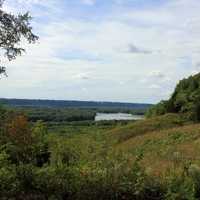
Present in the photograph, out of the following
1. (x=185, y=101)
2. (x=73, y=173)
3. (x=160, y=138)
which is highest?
(x=185, y=101)

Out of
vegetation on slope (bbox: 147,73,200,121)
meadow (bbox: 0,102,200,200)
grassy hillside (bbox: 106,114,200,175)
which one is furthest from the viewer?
vegetation on slope (bbox: 147,73,200,121)

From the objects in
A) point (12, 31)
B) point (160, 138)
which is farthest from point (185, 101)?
point (12, 31)

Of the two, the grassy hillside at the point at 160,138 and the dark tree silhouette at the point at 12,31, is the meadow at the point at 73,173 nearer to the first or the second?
the dark tree silhouette at the point at 12,31

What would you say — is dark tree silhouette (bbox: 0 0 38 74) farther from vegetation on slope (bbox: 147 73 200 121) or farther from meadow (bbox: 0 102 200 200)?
vegetation on slope (bbox: 147 73 200 121)

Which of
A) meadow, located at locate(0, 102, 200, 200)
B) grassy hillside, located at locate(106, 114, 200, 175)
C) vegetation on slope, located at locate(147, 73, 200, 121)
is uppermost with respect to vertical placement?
vegetation on slope, located at locate(147, 73, 200, 121)

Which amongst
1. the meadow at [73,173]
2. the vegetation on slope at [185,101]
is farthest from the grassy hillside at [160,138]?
the meadow at [73,173]

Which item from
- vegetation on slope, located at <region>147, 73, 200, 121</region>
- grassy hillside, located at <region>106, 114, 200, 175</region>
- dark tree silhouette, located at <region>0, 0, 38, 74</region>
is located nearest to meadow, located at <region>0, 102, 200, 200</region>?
dark tree silhouette, located at <region>0, 0, 38, 74</region>

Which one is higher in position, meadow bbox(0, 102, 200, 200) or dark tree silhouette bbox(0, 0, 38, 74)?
dark tree silhouette bbox(0, 0, 38, 74)

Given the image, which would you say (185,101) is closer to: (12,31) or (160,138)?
(160,138)

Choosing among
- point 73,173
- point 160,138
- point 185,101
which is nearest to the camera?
point 73,173

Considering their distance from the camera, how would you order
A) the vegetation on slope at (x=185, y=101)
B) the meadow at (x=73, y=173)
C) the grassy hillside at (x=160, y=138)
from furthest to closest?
the vegetation on slope at (x=185, y=101) < the grassy hillside at (x=160, y=138) < the meadow at (x=73, y=173)

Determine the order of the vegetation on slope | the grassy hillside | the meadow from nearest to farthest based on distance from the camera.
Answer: the meadow → the grassy hillside → the vegetation on slope

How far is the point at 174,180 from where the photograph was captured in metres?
10.2

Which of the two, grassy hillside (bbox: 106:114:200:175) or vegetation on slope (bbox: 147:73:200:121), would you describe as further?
vegetation on slope (bbox: 147:73:200:121)
